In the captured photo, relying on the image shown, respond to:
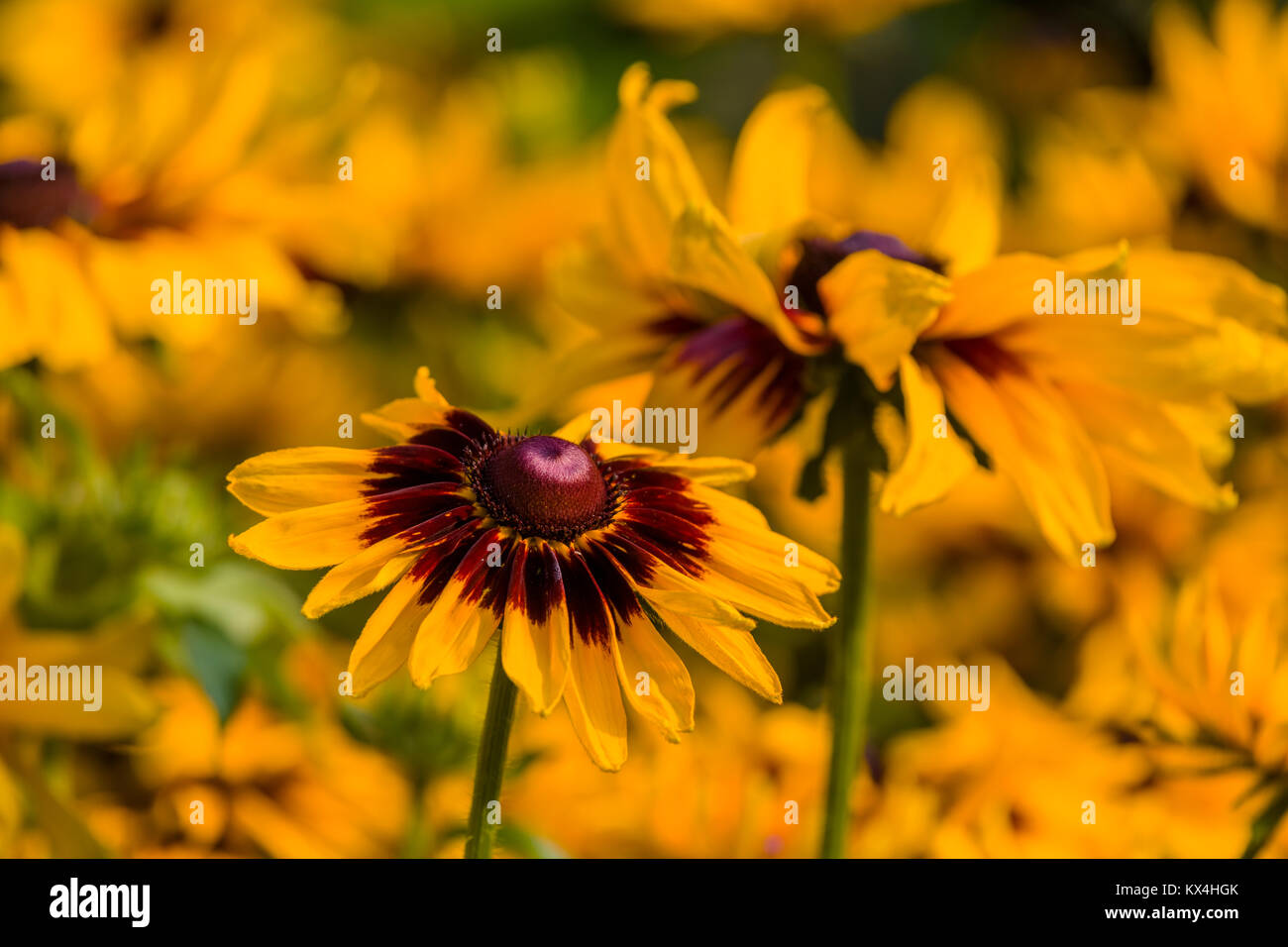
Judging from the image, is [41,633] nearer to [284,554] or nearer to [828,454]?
[284,554]

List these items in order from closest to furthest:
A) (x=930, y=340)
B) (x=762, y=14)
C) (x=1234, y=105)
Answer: (x=930, y=340) < (x=1234, y=105) < (x=762, y=14)

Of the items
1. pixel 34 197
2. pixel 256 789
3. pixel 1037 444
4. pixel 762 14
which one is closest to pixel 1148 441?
pixel 1037 444

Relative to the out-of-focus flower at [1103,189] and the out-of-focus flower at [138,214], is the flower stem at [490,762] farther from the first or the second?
the out-of-focus flower at [1103,189]

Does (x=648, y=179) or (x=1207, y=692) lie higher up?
(x=648, y=179)

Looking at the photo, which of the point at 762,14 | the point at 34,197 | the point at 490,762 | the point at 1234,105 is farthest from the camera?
the point at 762,14

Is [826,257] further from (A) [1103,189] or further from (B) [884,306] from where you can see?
(A) [1103,189]

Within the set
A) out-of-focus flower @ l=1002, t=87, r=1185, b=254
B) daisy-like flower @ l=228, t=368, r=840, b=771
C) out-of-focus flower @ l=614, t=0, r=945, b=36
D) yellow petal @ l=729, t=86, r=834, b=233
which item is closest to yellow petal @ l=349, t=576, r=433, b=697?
daisy-like flower @ l=228, t=368, r=840, b=771

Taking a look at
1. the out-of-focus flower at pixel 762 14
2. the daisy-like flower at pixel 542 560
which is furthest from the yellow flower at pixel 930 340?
the out-of-focus flower at pixel 762 14
